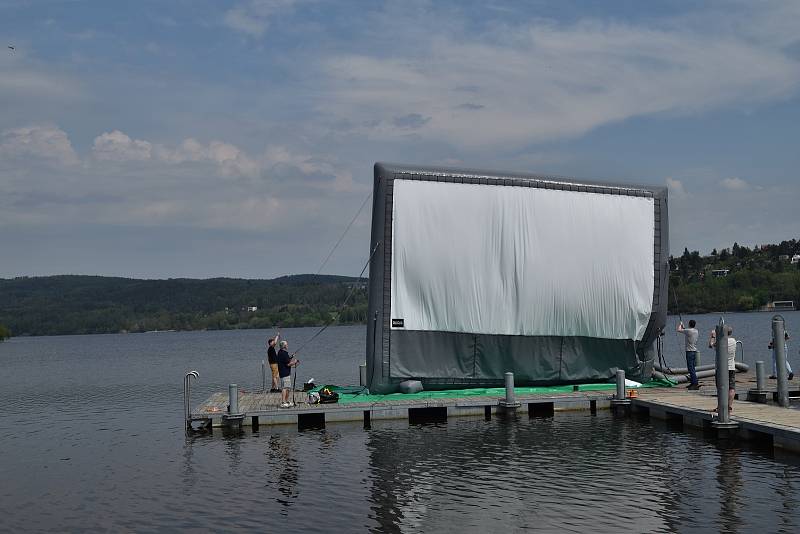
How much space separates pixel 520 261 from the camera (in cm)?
2767

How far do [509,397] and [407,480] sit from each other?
745 centimetres

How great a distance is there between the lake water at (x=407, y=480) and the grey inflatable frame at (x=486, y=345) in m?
2.28

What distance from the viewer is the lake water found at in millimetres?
15273

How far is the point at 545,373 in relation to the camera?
93.0 ft

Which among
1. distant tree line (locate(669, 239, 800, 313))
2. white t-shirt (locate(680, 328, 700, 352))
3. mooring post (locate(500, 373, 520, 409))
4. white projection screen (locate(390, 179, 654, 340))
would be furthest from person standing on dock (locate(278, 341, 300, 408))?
distant tree line (locate(669, 239, 800, 313))

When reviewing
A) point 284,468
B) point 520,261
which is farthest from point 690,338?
point 284,468

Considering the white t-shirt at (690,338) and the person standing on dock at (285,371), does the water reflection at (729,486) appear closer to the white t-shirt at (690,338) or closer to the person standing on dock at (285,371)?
the white t-shirt at (690,338)

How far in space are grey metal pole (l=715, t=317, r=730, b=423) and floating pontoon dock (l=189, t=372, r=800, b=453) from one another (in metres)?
0.55

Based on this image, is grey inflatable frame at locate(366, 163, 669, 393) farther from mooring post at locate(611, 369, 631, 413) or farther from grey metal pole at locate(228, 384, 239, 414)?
grey metal pole at locate(228, 384, 239, 414)

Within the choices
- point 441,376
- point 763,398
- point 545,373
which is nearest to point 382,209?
point 441,376

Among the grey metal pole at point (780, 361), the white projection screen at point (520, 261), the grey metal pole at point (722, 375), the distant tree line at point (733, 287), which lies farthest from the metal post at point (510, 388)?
the distant tree line at point (733, 287)

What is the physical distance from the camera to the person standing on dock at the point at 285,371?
25.0 m

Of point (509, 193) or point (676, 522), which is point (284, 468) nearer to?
point (676, 522)

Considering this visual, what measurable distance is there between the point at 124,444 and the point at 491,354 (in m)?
11.6
